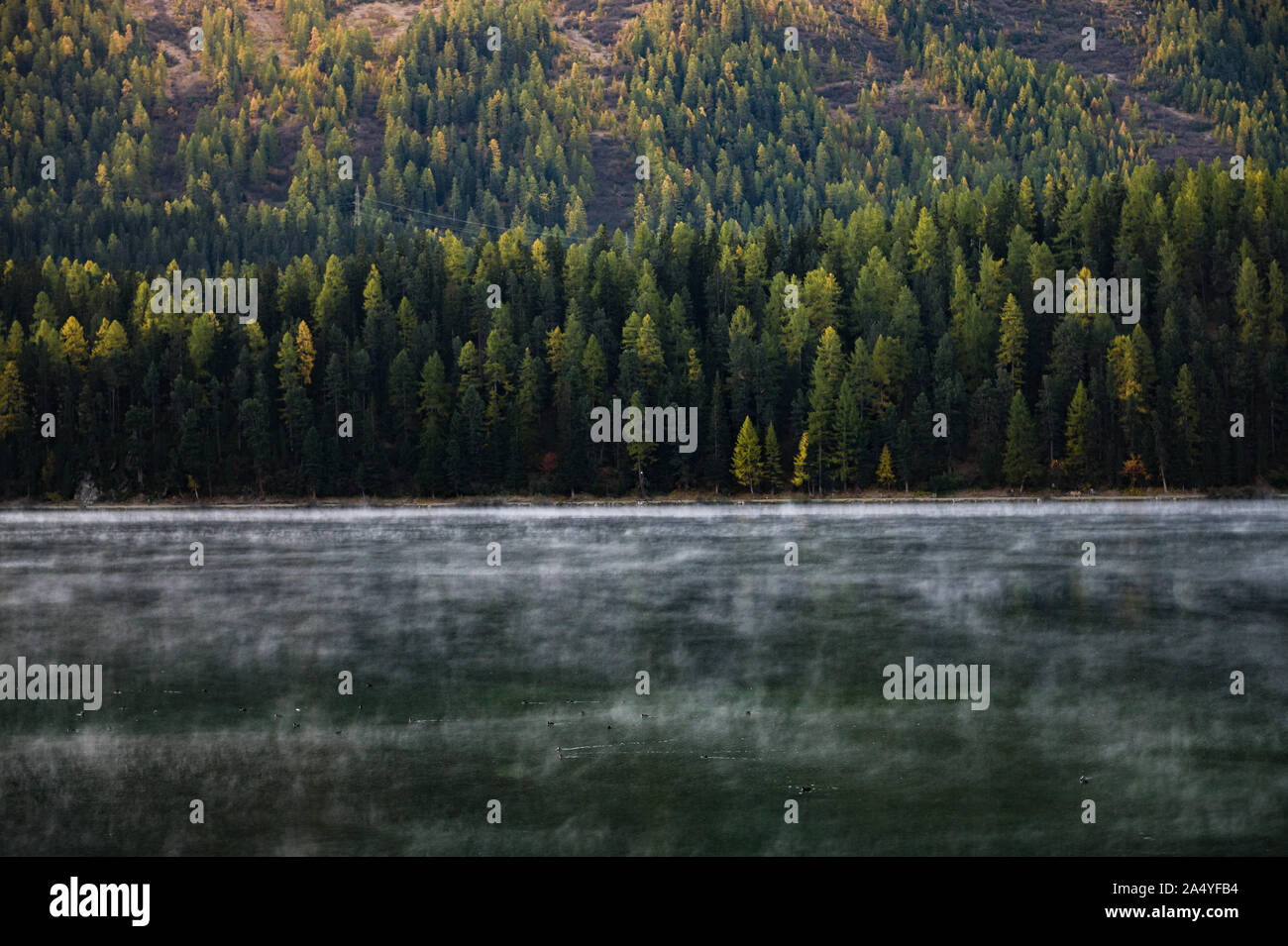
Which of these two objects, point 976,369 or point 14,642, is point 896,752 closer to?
point 14,642

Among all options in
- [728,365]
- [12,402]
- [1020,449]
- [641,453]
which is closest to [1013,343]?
[1020,449]

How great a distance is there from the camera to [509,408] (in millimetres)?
139375

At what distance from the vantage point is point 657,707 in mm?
42406

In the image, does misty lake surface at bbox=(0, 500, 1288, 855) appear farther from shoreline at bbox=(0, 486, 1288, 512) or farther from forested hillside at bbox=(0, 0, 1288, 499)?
forested hillside at bbox=(0, 0, 1288, 499)

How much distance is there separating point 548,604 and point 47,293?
402 feet

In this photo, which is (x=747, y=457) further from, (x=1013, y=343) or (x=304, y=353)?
(x=304, y=353)

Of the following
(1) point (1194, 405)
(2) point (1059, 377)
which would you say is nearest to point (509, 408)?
(2) point (1059, 377)

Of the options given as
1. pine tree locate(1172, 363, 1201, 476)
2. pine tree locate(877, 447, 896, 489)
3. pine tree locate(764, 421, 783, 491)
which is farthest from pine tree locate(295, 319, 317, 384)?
pine tree locate(1172, 363, 1201, 476)

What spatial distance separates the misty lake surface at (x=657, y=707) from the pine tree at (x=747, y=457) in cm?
4754

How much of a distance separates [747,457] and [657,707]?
88.2 metres

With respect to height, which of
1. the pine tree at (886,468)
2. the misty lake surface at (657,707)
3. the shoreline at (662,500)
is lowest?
the misty lake surface at (657,707)

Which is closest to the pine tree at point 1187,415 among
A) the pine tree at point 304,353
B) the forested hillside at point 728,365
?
the forested hillside at point 728,365

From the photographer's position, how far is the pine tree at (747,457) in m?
130

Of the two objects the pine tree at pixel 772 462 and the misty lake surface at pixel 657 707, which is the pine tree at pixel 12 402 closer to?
the pine tree at pixel 772 462
